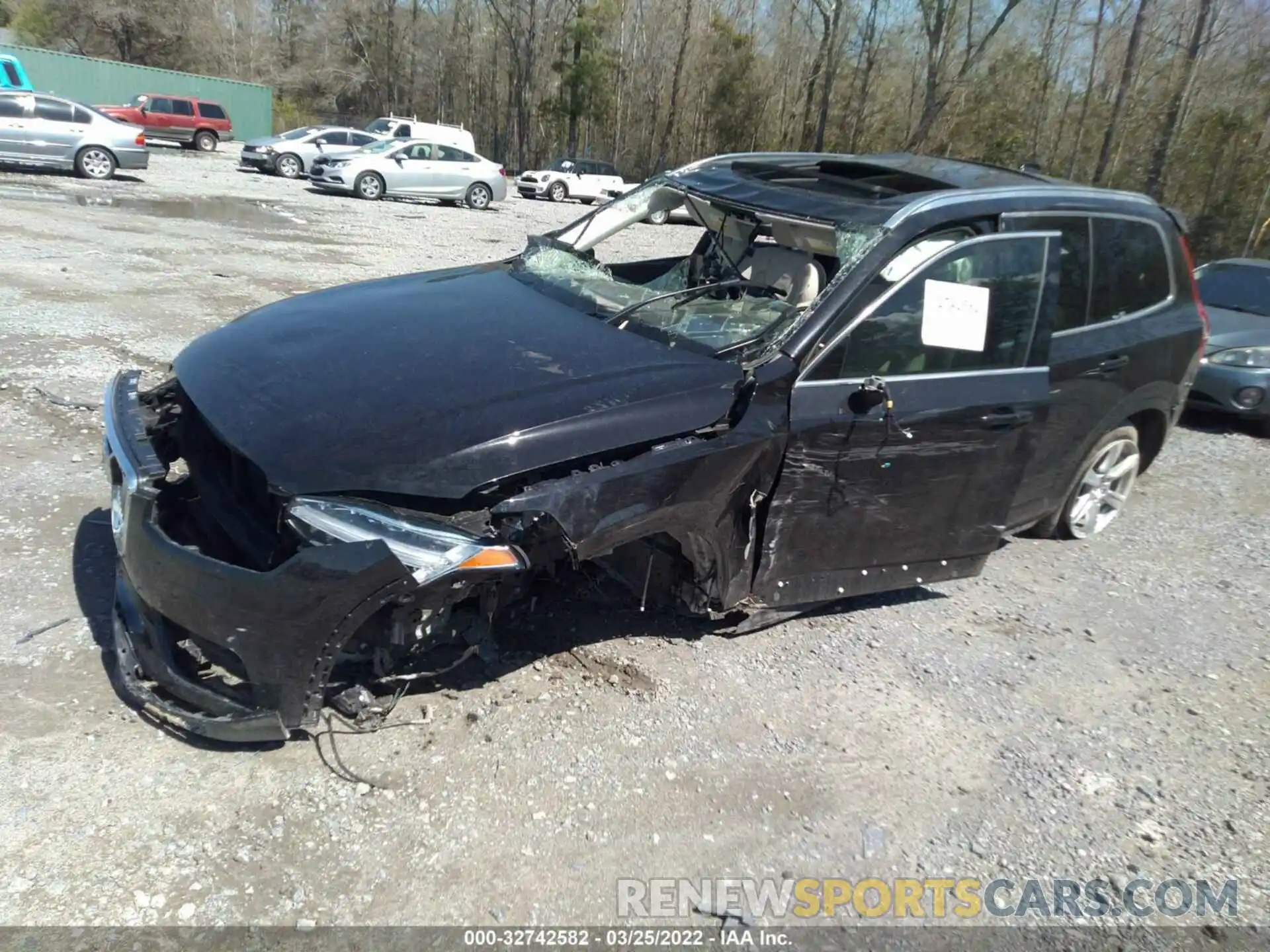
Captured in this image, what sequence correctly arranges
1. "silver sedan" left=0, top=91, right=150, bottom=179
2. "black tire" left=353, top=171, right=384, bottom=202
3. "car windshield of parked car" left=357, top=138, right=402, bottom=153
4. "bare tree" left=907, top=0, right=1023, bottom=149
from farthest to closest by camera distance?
1. "bare tree" left=907, top=0, right=1023, bottom=149
2. "car windshield of parked car" left=357, top=138, right=402, bottom=153
3. "black tire" left=353, top=171, right=384, bottom=202
4. "silver sedan" left=0, top=91, right=150, bottom=179

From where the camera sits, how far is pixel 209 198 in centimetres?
1808

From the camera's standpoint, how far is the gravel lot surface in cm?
252

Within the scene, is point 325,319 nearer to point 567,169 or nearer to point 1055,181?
point 1055,181

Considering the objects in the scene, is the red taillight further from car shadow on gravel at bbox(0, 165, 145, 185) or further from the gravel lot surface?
car shadow on gravel at bbox(0, 165, 145, 185)

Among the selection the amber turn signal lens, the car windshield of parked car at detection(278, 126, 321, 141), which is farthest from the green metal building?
the amber turn signal lens

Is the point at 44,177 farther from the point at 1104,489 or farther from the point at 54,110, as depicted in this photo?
the point at 1104,489

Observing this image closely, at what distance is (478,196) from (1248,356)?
19.2 metres

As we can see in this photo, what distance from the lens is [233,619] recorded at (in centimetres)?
262

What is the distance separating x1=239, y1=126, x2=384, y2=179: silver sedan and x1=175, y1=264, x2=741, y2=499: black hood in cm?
2364

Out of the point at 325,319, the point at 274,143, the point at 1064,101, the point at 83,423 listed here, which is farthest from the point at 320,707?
the point at 1064,101

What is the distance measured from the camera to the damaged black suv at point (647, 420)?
2715 mm

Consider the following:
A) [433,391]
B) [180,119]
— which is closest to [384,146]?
[180,119]

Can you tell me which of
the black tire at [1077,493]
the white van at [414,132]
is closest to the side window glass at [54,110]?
the white van at [414,132]

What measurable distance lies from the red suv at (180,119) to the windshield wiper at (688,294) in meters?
33.5
